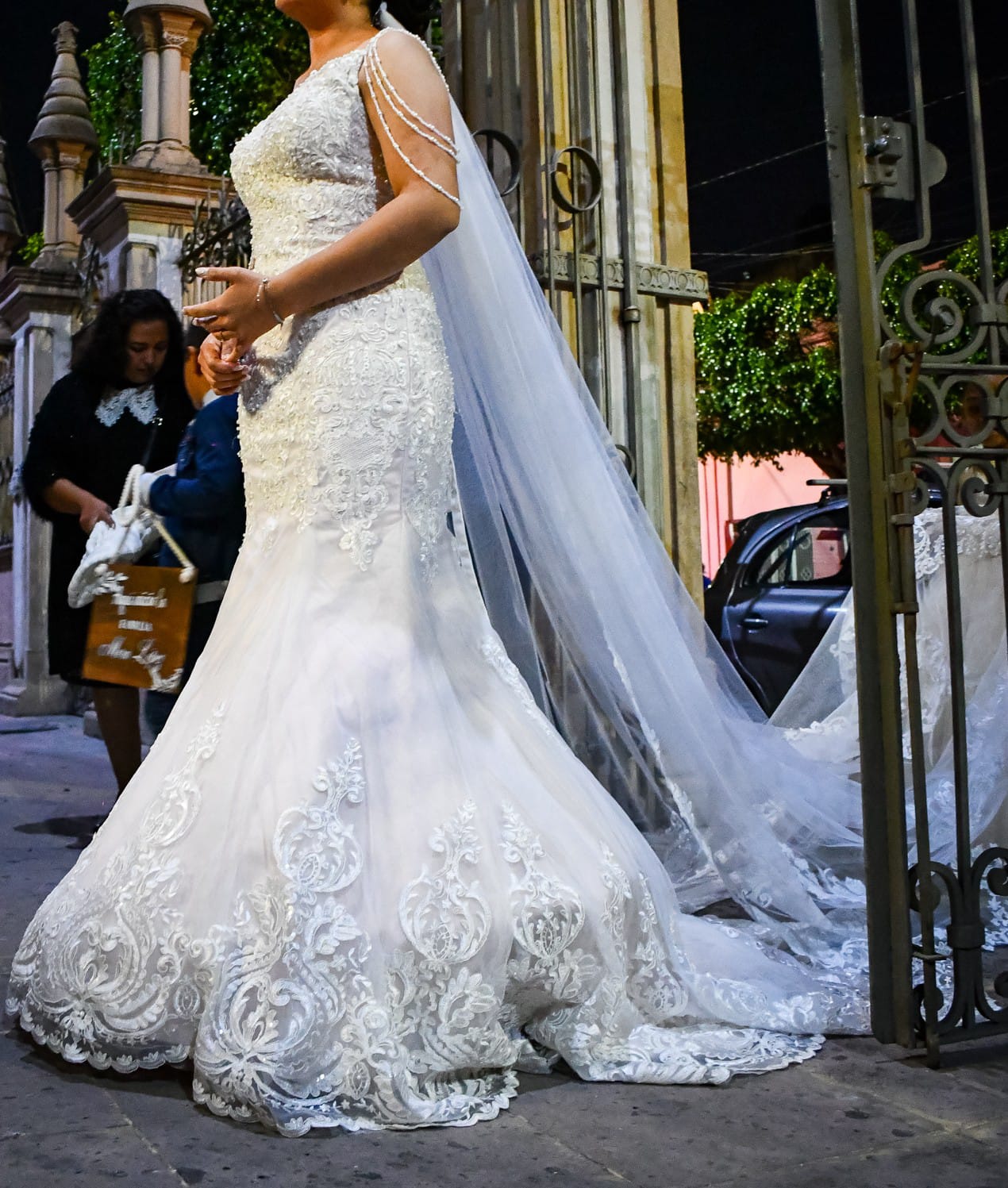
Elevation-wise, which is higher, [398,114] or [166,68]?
[166,68]

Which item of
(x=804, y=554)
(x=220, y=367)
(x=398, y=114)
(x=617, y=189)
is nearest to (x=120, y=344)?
(x=617, y=189)

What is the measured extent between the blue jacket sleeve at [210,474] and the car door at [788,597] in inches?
149

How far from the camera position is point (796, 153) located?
74.4 ft

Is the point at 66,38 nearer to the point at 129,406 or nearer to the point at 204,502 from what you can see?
the point at 129,406

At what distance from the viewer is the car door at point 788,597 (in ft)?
22.7

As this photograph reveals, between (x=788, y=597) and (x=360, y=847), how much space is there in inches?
205

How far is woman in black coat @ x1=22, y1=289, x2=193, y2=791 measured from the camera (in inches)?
173

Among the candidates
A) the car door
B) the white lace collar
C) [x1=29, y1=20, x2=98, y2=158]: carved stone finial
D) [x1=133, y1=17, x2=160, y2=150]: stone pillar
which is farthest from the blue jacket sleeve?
[x1=29, y1=20, x2=98, y2=158]: carved stone finial

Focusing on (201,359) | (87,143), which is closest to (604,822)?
(201,359)

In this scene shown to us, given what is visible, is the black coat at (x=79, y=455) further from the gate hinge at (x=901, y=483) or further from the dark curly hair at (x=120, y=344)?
the gate hinge at (x=901, y=483)

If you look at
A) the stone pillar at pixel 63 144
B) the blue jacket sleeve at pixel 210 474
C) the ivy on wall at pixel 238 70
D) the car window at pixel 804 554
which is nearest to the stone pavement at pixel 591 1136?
the blue jacket sleeve at pixel 210 474

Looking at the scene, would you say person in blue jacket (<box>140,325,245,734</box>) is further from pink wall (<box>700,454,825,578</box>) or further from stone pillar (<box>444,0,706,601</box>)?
pink wall (<box>700,454,825,578</box>)

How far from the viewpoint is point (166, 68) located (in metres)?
8.32

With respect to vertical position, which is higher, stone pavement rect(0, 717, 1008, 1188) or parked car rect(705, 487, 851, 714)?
parked car rect(705, 487, 851, 714)
